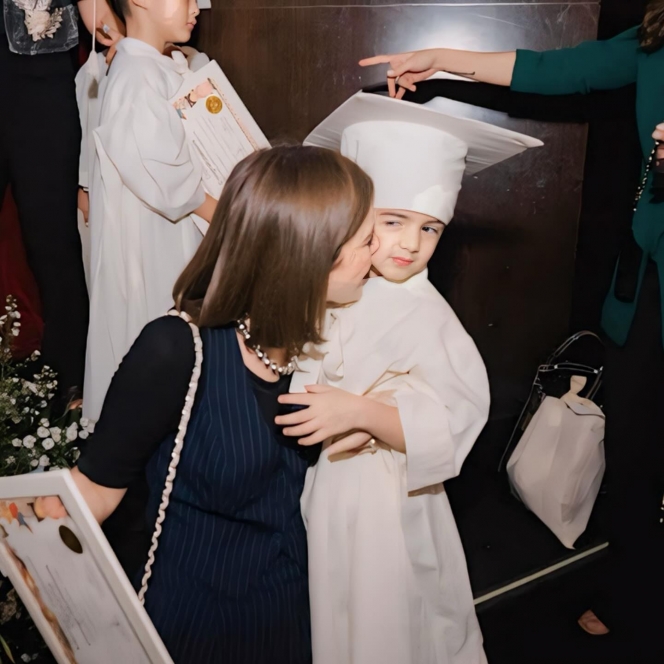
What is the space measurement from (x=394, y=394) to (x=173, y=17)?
3.10 feet

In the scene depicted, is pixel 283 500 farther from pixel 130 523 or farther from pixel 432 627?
pixel 130 523

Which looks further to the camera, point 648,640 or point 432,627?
point 648,640

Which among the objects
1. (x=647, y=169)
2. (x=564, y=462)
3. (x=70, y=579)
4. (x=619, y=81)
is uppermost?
(x=619, y=81)

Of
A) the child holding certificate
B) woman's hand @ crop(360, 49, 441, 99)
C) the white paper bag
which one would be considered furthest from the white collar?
the white paper bag

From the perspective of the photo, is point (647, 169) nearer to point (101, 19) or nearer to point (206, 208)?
point (206, 208)

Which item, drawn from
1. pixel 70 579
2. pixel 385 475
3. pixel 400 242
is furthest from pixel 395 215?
pixel 70 579

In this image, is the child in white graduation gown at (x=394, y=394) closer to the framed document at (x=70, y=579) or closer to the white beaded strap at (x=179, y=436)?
the white beaded strap at (x=179, y=436)

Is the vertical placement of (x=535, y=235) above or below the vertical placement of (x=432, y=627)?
above

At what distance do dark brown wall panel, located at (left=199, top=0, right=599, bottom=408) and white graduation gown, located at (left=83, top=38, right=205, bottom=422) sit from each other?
0.89 feet

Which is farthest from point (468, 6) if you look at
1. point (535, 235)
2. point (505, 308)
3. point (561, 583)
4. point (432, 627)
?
point (561, 583)

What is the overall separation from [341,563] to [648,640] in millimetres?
1108

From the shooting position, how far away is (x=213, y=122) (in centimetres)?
170

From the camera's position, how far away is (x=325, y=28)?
1.87 m

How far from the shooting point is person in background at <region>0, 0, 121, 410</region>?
1.66 metres
